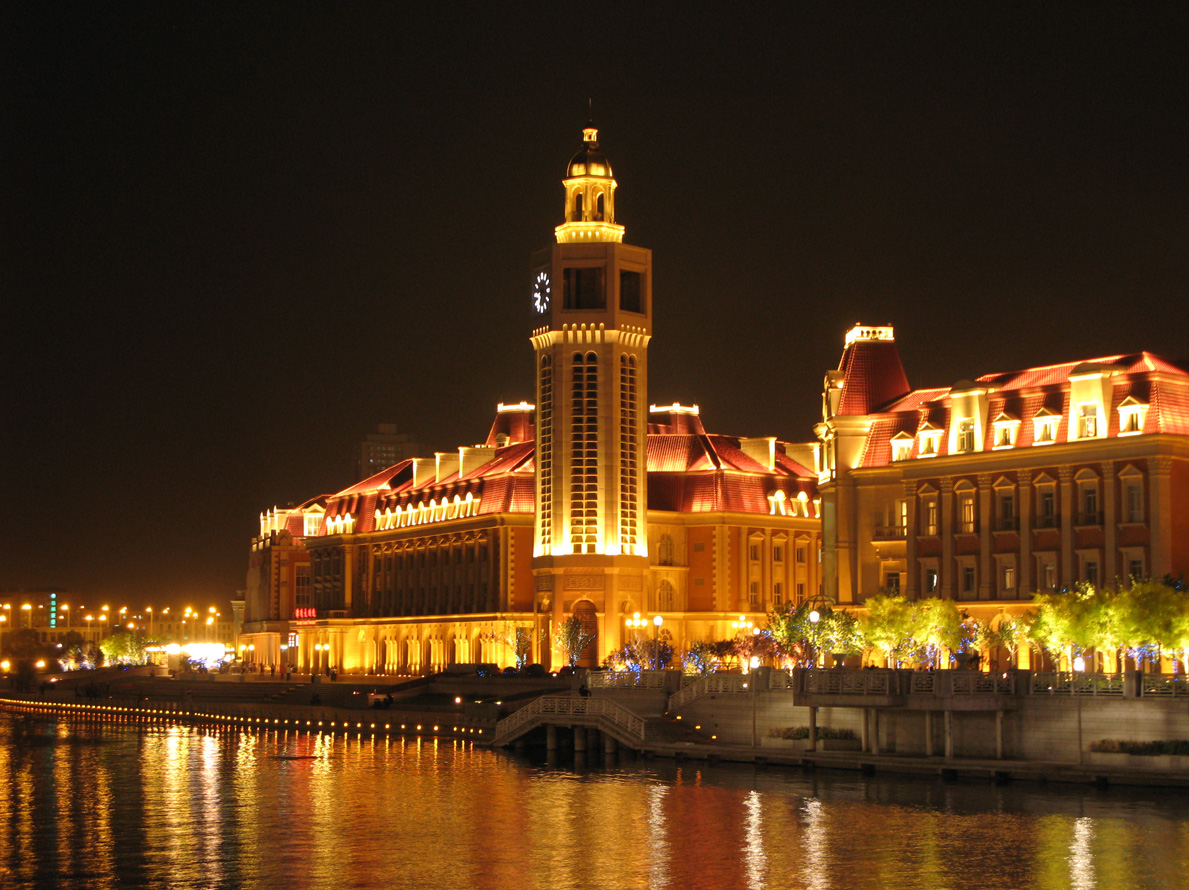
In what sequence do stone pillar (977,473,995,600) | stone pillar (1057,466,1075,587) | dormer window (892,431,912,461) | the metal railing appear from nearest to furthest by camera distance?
the metal railing
stone pillar (1057,466,1075,587)
stone pillar (977,473,995,600)
dormer window (892,431,912,461)

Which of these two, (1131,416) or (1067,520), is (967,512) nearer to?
(1067,520)

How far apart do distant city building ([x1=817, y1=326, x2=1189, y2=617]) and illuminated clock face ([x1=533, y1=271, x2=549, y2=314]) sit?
2735cm

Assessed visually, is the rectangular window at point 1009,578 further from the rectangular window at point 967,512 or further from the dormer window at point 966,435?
the dormer window at point 966,435

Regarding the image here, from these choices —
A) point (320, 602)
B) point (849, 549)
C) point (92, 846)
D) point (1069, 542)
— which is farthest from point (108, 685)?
point (92, 846)

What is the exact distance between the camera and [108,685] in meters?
166

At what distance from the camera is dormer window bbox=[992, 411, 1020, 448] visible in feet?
333

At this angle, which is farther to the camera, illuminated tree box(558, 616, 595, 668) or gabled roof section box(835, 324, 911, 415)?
illuminated tree box(558, 616, 595, 668)

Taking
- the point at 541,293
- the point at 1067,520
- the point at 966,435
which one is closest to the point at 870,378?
the point at 966,435

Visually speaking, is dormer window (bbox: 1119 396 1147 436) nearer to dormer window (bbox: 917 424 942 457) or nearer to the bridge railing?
dormer window (bbox: 917 424 942 457)

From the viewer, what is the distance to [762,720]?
8250cm

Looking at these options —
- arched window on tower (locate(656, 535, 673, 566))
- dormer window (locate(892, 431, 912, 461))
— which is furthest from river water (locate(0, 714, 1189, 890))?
arched window on tower (locate(656, 535, 673, 566))

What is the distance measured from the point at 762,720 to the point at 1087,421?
95.2ft

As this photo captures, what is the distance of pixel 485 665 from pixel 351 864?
261 ft

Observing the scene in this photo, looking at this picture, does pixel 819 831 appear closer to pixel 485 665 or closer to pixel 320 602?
pixel 485 665
